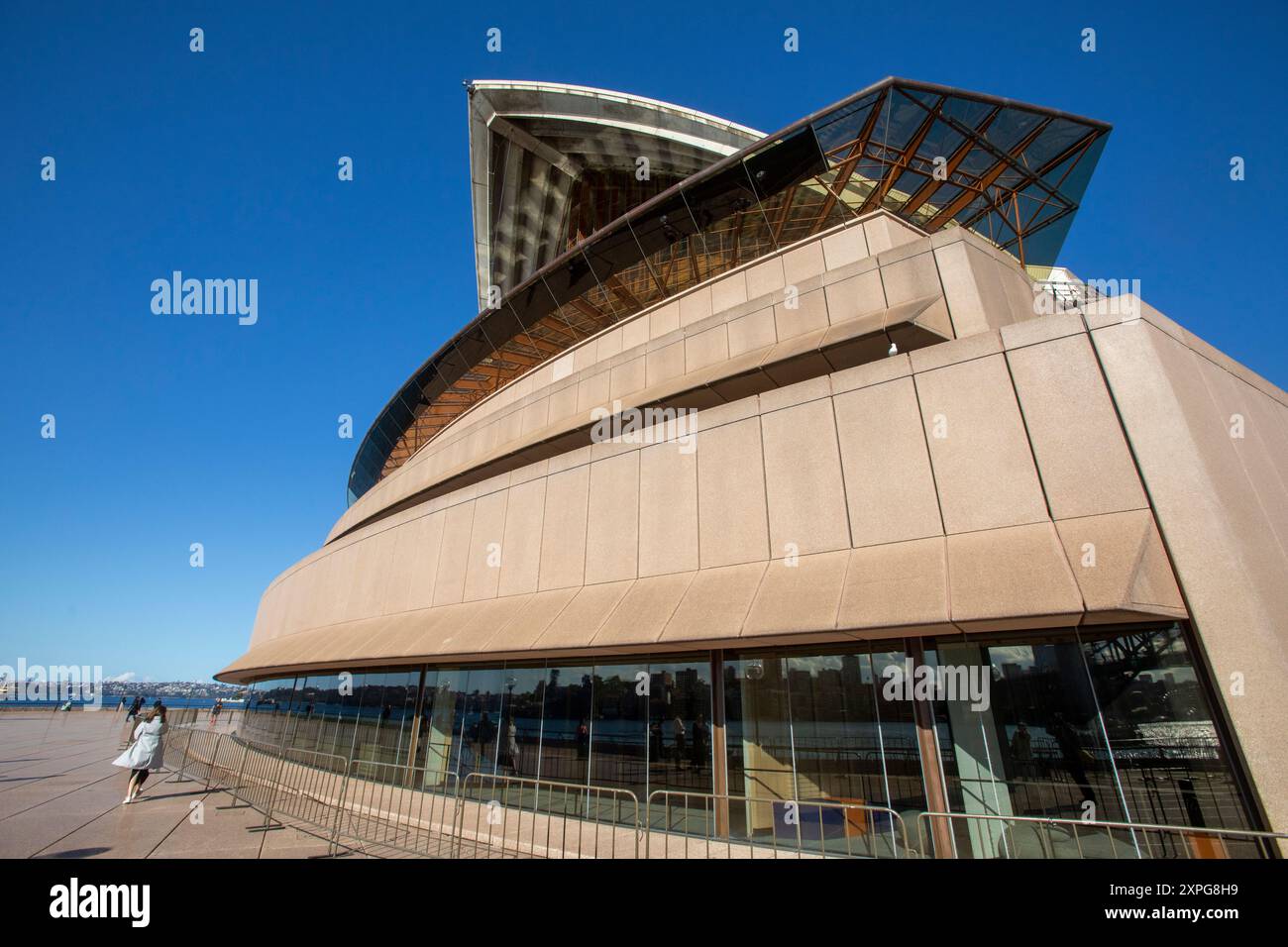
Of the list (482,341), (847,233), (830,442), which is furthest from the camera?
(482,341)

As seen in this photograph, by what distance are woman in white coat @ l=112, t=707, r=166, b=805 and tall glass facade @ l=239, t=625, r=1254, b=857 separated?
559cm

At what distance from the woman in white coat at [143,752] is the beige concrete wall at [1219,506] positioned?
17172 millimetres

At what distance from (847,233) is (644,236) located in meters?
6.16

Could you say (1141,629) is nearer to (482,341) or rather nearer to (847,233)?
(847,233)

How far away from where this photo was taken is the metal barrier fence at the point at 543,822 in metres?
8.80

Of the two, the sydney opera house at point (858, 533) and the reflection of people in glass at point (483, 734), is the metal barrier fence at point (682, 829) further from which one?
the reflection of people in glass at point (483, 734)

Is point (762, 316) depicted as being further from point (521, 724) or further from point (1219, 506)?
point (521, 724)

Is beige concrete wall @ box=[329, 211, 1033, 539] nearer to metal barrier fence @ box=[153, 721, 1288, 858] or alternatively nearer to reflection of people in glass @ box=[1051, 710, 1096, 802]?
reflection of people in glass @ box=[1051, 710, 1096, 802]

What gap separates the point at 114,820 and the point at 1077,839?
14.4m

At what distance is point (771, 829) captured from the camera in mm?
9039

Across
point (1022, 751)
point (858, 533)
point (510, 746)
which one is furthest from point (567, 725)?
point (1022, 751)

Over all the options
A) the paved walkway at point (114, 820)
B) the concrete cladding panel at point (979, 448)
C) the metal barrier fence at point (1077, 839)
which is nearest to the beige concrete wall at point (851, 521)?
the concrete cladding panel at point (979, 448)
